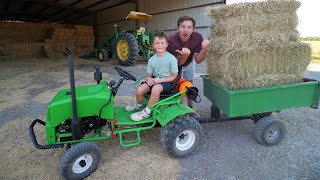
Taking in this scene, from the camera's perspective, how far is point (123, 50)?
9.11m

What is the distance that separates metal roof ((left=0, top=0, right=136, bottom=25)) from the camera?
1623 centimetres

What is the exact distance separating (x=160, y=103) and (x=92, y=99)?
2.44 ft

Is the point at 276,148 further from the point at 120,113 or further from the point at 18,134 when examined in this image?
the point at 18,134

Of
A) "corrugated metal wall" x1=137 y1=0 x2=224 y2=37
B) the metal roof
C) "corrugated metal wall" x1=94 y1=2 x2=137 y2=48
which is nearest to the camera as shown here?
"corrugated metal wall" x1=137 y1=0 x2=224 y2=37

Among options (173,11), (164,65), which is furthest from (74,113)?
(173,11)

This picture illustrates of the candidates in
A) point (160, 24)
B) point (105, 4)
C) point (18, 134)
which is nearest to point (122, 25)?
point (105, 4)

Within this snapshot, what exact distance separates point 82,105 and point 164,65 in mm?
1044

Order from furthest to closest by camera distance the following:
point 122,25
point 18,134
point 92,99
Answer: point 122,25
point 18,134
point 92,99

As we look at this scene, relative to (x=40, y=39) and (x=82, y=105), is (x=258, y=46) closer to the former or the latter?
(x=82, y=105)

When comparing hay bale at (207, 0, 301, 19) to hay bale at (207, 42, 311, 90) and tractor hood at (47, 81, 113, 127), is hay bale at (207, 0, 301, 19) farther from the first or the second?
tractor hood at (47, 81, 113, 127)

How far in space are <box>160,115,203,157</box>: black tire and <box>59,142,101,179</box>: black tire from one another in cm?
73

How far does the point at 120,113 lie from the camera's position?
9.40 feet

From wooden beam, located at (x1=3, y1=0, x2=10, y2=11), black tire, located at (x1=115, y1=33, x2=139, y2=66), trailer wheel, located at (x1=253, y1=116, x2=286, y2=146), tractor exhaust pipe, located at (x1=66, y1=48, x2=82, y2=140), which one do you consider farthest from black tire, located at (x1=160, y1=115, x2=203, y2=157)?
wooden beam, located at (x1=3, y1=0, x2=10, y2=11)

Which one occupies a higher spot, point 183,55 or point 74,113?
point 183,55
